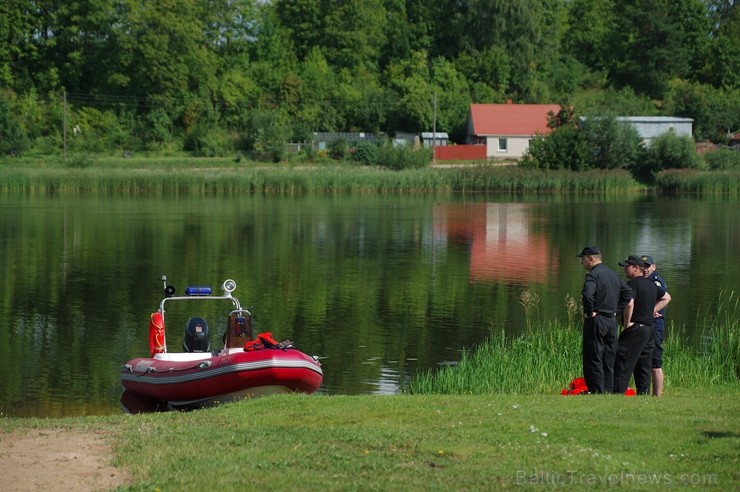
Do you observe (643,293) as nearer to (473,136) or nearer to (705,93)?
(473,136)

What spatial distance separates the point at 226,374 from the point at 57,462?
186 inches

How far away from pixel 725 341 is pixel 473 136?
74.2 m

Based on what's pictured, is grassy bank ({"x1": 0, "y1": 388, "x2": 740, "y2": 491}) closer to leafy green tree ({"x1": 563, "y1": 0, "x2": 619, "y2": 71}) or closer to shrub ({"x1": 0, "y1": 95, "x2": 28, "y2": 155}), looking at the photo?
shrub ({"x1": 0, "y1": 95, "x2": 28, "y2": 155})

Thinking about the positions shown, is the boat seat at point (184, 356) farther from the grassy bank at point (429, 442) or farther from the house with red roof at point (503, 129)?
the house with red roof at point (503, 129)

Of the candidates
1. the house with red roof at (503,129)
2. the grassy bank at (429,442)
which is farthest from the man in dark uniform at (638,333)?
the house with red roof at (503,129)

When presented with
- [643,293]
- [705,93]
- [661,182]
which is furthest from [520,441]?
[705,93]

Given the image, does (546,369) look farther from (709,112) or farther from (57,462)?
(709,112)

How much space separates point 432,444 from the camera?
1026 centimetres

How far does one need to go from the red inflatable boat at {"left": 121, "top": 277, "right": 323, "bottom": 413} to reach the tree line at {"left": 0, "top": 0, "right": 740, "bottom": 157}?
69.6m

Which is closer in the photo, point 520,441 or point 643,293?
point 520,441

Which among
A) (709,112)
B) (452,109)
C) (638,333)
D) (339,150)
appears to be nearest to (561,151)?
(339,150)

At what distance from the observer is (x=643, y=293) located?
45.5ft

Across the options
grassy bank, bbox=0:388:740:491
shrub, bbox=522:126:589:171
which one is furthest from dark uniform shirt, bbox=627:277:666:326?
shrub, bbox=522:126:589:171

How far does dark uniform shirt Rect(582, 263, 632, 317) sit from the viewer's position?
45.2ft
